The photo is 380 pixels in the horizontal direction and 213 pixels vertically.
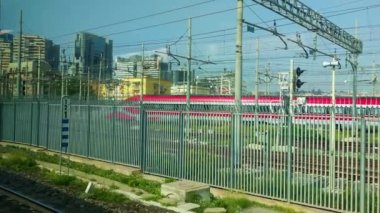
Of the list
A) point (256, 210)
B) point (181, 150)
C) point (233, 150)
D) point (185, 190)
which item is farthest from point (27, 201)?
point (256, 210)

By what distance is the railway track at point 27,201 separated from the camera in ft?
40.7

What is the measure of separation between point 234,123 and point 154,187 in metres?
3.27

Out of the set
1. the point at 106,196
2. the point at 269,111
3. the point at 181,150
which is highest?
the point at 269,111

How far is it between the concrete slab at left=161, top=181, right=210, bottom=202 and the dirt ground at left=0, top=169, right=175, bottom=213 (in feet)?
3.10

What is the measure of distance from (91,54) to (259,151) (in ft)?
155

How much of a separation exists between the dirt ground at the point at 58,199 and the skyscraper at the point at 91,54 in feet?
107

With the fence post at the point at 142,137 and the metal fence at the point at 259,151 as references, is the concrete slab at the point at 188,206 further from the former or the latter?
the fence post at the point at 142,137

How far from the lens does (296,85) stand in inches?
824

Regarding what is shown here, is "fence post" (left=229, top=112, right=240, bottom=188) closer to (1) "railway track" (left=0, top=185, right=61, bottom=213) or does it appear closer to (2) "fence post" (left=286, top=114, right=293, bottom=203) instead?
(2) "fence post" (left=286, top=114, right=293, bottom=203)

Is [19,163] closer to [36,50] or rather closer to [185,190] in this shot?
[185,190]

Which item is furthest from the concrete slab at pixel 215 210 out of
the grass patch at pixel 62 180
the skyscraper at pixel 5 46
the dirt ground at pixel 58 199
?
the skyscraper at pixel 5 46

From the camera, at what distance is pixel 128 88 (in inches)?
2576

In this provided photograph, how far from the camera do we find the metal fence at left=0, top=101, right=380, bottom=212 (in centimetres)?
1083

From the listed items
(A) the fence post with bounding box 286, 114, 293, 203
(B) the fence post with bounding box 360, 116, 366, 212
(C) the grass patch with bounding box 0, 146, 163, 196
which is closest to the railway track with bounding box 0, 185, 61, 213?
(C) the grass patch with bounding box 0, 146, 163, 196
